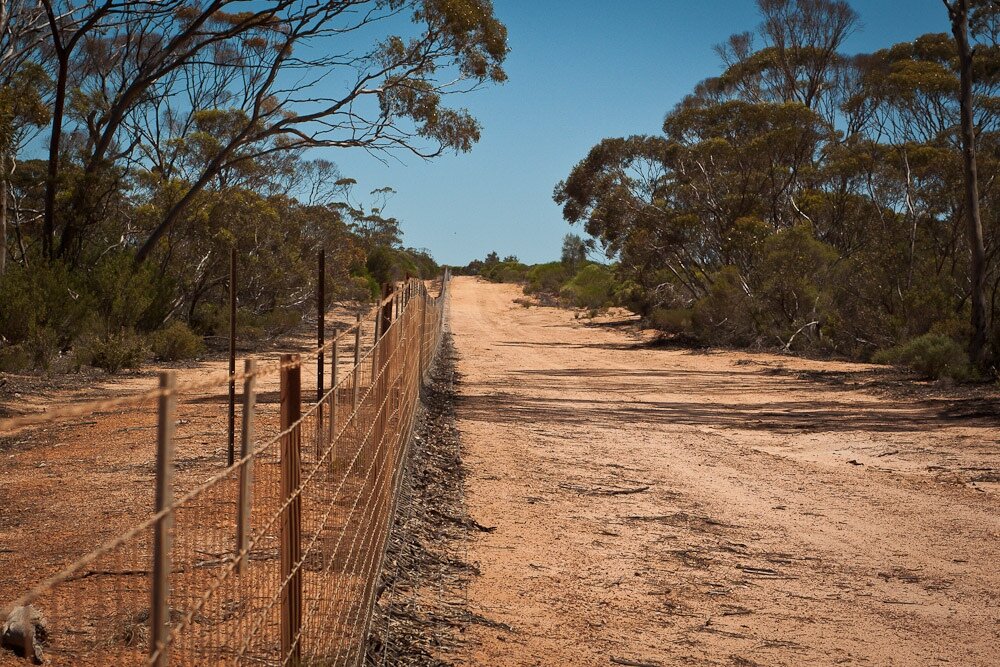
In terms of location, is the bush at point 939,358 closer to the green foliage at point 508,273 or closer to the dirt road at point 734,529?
the dirt road at point 734,529

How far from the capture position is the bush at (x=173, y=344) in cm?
2241

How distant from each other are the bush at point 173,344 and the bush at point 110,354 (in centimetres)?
259

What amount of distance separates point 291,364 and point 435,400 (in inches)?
506

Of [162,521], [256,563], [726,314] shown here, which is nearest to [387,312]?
[256,563]

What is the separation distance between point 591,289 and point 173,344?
119ft

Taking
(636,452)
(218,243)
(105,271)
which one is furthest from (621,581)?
(218,243)

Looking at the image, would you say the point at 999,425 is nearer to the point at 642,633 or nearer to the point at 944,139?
the point at 642,633

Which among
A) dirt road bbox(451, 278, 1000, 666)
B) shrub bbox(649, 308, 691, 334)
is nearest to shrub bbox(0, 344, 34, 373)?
dirt road bbox(451, 278, 1000, 666)

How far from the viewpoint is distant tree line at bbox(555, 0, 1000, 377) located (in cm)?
2552

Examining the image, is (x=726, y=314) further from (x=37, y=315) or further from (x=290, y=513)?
(x=290, y=513)

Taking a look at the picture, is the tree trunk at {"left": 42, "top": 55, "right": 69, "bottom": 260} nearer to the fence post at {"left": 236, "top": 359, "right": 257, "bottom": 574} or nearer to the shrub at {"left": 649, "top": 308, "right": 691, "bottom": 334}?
the shrub at {"left": 649, "top": 308, "right": 691, "bottom": 334}

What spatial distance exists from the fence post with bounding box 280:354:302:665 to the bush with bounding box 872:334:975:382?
704 inches

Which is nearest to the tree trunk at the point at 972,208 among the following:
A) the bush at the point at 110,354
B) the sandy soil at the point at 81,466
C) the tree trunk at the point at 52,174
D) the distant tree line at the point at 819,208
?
the distant tree line at the point at 819,208

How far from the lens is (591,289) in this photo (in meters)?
56.8
